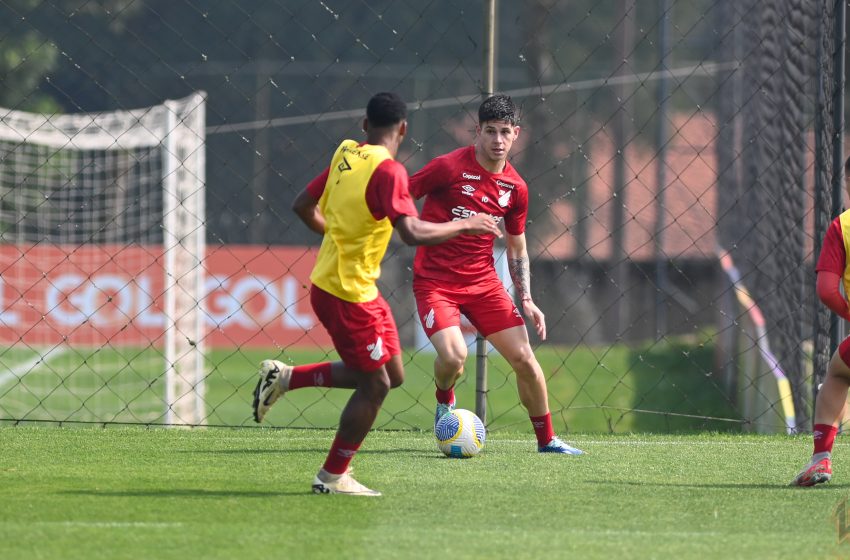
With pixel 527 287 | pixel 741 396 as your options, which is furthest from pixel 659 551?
pixel 741 396

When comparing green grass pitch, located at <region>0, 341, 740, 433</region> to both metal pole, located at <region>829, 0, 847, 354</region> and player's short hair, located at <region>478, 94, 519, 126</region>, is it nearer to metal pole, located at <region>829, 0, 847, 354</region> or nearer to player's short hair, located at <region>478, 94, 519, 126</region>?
metal pole, located at <region>829, 0, 847, 354</region>

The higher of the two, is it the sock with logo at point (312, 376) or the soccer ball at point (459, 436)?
the sock with logo at point (312, 376)

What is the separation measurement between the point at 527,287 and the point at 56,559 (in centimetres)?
347

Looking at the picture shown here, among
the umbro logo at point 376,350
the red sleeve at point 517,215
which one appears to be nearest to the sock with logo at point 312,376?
the umbro logo at point 376,350

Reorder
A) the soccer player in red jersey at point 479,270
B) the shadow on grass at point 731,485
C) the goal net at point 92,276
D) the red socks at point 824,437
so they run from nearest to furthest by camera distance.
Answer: the shadow on grass at point 731,485 → the red socks at point 824,437 → the soccer player in red jersey at point 479,270 → the goal net at point 92,276

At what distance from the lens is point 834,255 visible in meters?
5.94

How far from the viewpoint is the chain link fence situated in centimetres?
1009

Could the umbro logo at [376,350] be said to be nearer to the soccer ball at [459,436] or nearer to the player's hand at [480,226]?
the player's hand at [480,226]

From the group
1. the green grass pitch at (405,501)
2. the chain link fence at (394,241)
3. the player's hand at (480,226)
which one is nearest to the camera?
the green grass pitch at (405,501)

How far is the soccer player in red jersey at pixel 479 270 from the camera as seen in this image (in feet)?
23.2

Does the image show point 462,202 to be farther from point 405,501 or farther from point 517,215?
point 405,501

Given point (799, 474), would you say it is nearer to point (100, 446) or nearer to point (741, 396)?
point (100, 446)

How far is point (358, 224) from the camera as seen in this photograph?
5.55 meters

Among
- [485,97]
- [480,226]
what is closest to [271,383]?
[480,226]
